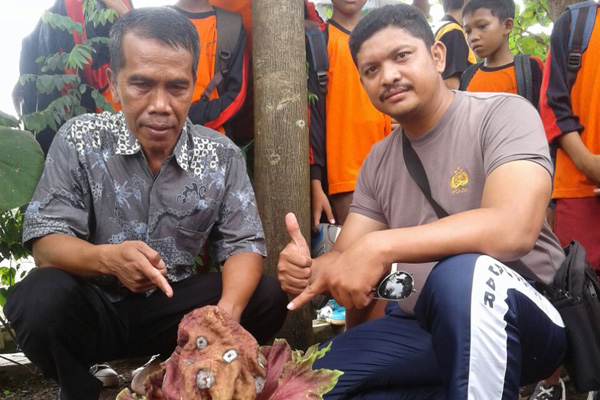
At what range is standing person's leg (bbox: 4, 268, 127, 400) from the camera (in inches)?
97.7

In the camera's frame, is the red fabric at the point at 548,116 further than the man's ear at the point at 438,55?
Yes

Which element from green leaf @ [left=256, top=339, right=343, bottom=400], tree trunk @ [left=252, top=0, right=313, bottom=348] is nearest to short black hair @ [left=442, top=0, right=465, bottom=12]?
tree trunk @ [left=252, top=0, right=313, bottom=348]

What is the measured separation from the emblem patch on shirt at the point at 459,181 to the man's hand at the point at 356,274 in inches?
22.7

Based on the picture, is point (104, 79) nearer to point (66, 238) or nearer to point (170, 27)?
point (170, 27)

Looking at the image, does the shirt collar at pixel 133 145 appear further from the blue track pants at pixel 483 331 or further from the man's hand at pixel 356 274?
the blue track pants at pixel 483 331

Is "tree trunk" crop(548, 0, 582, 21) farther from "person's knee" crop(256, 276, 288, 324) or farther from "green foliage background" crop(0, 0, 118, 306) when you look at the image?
"green foliage background" crop(0, 0, 118, 306)

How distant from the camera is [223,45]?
361 cm

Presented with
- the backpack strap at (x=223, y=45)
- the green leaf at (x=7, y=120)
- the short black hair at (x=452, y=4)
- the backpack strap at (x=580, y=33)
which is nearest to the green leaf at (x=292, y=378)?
the green leaf at (x=7, y=120)

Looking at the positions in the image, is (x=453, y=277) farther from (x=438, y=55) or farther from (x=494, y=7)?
(x=494, y=7)

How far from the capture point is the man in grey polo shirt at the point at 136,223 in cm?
252

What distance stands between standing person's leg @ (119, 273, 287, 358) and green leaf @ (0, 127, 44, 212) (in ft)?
2.57

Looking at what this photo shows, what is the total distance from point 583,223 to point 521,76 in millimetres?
1195

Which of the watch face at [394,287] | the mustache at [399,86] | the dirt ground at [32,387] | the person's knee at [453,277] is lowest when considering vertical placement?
the dirt ground at [32,387]

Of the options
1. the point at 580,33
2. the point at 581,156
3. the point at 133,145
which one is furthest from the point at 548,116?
the point at 133,145
